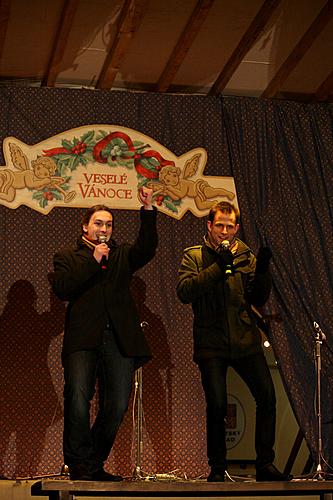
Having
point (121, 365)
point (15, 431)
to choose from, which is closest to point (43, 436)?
point (15, 431)

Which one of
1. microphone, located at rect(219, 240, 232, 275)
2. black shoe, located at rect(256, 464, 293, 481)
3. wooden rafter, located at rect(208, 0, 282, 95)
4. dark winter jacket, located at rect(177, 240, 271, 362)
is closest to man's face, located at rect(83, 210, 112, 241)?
dark winter jacket, located at rect(177, 240, 271, 362)

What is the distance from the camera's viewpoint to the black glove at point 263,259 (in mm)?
4414

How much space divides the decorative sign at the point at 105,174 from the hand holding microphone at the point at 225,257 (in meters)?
1.72

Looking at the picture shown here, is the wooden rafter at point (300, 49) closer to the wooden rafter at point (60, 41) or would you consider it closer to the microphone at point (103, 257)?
the wooden rafter at point (60, 41)

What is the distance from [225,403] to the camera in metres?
4.44

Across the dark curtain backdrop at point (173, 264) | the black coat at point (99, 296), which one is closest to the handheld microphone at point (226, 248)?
the black coat at point (99, 296)

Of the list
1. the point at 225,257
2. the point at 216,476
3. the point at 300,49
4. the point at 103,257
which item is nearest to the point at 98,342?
the point at 103,257

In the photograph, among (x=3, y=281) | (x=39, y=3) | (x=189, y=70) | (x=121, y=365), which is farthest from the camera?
(x=189, y=70)

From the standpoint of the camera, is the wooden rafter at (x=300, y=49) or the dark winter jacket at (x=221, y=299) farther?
the wooden rafter at (x=300, y=49)

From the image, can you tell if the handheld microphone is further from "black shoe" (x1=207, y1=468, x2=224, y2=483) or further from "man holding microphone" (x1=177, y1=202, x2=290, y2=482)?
"black shoe" (x1=207, y1=468, x2=224, y2=483)

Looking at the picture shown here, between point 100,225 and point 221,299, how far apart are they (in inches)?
28.0

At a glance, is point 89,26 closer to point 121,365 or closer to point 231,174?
point 231,174

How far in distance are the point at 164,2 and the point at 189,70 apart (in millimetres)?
804

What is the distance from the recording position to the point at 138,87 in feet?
21.1
